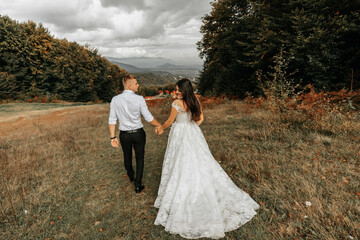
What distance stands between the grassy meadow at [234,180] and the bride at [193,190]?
270 mm

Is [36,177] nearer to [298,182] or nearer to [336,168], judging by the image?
[298,182]

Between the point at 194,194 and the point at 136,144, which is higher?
the point at 136,144

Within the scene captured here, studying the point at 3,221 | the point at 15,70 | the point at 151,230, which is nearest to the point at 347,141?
the point at 151,230

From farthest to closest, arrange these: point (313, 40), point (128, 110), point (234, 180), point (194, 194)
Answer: point (313, 40) → point (234, 180) → point (128, 110) → point (194, 194)

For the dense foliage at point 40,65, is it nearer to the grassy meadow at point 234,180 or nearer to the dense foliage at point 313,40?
the grassy meadow at point 234,180

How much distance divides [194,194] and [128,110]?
2096 millimetres

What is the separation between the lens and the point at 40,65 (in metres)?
27.2

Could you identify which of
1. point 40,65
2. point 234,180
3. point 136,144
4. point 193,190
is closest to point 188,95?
point 136,144

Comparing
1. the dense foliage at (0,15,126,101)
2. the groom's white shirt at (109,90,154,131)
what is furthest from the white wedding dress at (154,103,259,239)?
the dense foliage at (0,15,126,101)

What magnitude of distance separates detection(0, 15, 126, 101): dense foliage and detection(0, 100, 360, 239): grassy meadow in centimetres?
2581

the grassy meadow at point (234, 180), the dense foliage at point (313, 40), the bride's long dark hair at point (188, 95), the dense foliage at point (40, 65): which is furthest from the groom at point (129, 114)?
the dense foliage at point (40, 65)

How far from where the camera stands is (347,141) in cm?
499

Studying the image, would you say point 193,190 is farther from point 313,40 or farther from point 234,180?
point 313,40

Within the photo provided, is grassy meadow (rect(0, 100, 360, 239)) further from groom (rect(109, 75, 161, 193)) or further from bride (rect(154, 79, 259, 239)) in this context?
groom (rect(109, 75, 161, 193))
